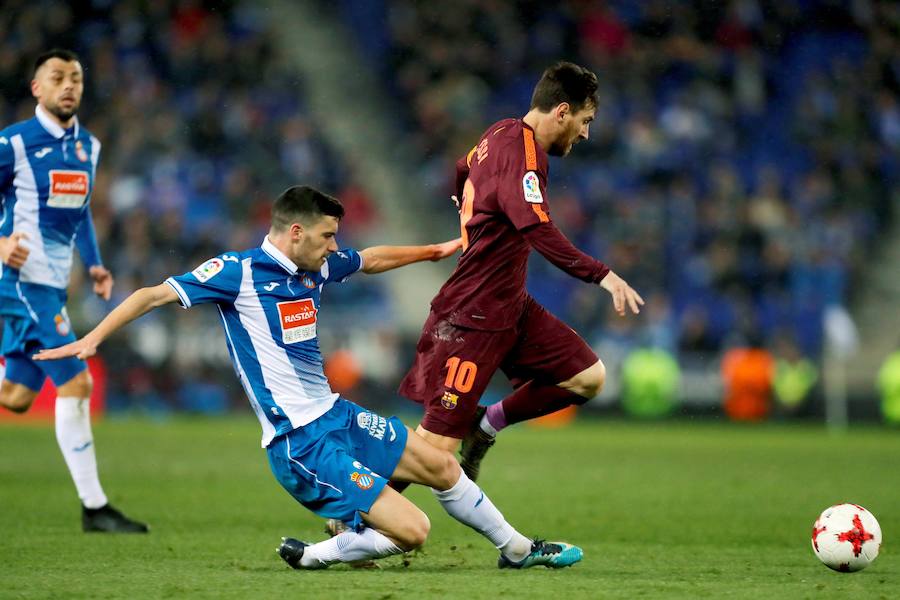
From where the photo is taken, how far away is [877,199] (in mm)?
21000

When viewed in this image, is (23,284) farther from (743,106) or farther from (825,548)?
(743,106)

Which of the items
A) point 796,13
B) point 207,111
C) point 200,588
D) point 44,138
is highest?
point 796,13

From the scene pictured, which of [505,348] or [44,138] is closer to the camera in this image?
[505,348]

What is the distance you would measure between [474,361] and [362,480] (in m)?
1.12

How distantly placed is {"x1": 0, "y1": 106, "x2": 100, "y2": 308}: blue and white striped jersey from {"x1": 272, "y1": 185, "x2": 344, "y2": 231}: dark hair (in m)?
2.49

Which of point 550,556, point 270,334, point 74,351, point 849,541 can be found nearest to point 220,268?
point 270,334

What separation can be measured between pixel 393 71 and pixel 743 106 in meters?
6.15

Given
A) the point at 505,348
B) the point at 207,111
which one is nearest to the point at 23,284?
the point at 505,348

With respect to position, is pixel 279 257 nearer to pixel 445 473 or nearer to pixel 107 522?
pixel 445 473

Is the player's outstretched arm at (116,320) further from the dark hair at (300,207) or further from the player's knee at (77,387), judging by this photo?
the player's knee at (77,387)

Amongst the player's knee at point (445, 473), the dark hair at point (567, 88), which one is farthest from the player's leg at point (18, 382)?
the dark hair at point (567, 88)

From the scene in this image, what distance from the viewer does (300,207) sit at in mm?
6266

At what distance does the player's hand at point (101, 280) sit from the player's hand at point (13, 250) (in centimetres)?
67

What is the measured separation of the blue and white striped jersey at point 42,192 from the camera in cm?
815
